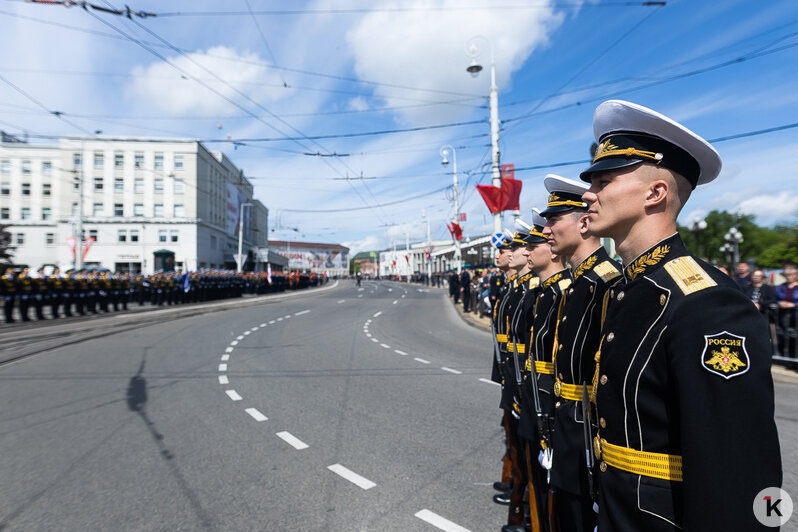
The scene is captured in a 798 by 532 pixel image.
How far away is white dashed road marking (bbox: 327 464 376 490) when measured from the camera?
3.71 meters

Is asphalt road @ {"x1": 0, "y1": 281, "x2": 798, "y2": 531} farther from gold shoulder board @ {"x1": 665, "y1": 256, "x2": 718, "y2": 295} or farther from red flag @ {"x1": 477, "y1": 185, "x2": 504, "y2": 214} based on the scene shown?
red flag @ {"x1": 477, "y1": 185, "x2": 504, "y2": 214}

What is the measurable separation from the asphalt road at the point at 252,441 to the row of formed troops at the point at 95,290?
8723 millimetres

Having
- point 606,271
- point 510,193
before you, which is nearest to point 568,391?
point 606,271

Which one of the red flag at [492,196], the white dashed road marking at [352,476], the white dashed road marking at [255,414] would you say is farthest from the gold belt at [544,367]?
the red flag at [492,196]

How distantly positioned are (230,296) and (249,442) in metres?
30.8

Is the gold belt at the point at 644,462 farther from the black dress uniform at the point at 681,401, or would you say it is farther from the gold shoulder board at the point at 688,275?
the gold shoulder board at the point at 688,275

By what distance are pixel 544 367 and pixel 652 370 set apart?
1.18 meters

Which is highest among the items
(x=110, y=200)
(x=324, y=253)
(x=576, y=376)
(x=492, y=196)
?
(x=110, y=200)

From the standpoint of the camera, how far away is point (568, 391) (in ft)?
6.75

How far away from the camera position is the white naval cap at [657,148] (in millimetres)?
1473

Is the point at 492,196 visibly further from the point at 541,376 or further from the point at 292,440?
the point at 541,376

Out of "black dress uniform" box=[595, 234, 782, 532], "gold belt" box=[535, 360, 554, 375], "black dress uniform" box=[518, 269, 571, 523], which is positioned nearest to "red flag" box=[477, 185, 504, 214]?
"black dress uniform" box=[518, 269, 571, 523]

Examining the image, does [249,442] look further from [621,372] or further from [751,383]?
[751,383]

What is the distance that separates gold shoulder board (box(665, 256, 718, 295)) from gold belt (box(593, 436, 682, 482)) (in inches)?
19.1
